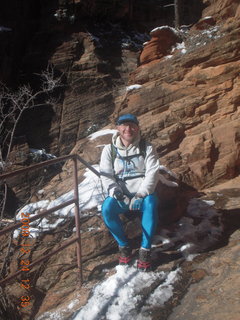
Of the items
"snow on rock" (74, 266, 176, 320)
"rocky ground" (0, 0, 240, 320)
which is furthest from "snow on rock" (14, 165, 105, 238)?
"snow on rock" (74, 266, 176, 320)

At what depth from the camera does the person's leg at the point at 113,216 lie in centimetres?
305

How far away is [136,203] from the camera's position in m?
3.01

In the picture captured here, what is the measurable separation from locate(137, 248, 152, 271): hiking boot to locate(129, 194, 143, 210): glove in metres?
0.51

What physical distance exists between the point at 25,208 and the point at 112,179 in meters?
2.92

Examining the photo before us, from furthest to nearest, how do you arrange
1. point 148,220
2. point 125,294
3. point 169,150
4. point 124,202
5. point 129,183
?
point 169,150, point 129,183, point 124,202, point 148,220, point 125,294

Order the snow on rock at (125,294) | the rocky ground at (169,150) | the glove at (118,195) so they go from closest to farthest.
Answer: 1. the snow on rock at (125,294)
2. the rocky ground at (169,150)
3. the glove at (118,195)

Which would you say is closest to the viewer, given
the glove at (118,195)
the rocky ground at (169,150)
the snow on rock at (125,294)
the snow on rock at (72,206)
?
the snow on rock at (125,294)

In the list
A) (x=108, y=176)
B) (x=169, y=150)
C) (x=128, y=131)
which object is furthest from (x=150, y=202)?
(x=169, y=150)

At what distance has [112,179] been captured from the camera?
3.19 meters

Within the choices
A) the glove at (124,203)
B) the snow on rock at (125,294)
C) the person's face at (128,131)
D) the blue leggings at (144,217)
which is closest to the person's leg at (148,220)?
the blue leggings at (144,217)

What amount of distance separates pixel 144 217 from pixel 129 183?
0.47 meters

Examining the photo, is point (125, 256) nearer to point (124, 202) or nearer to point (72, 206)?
point (124, 202)

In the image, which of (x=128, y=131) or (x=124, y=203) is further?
(x=128, y=131)

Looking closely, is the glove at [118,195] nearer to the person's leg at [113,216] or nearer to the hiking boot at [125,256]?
the person's leg at [113,216]
